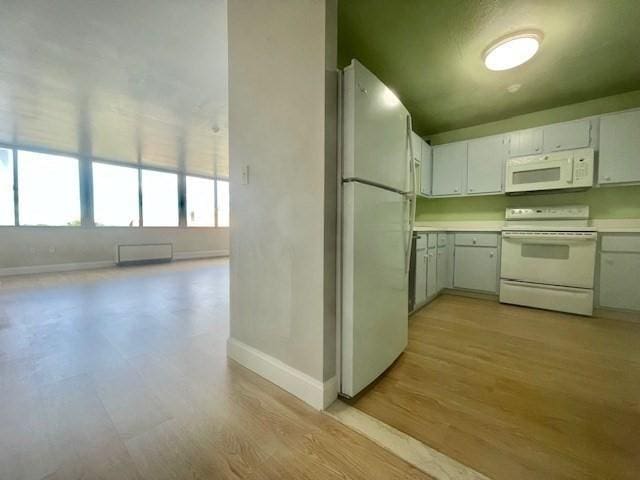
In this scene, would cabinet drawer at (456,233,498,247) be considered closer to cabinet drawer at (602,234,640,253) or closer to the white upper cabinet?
cabinet drawer at (602,234,640,253)

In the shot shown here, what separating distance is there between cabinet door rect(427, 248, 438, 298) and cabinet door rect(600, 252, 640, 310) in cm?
164

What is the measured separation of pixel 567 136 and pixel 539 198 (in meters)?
0.75

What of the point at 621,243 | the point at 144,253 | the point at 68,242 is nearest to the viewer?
the point at 621,243

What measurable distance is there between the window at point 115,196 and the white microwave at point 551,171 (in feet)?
24.3

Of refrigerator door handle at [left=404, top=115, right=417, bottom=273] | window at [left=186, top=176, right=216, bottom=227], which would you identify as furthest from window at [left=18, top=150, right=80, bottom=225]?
refrigerator door handle at [left=404, top=115, right=417, bottom=273]

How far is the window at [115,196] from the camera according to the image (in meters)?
5.35

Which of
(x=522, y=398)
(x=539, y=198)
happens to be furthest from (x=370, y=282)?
(x=539, y=198)

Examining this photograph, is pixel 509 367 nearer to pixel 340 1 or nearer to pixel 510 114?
pixel 340 1

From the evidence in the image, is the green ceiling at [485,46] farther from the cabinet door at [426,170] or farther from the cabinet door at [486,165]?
the cabinet door at [426,170]

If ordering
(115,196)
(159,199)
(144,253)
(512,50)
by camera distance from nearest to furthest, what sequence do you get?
(512,50) < (115,196) < (144,253) < (159,199)

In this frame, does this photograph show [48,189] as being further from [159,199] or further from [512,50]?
[512,50]

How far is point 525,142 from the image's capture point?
3068mm

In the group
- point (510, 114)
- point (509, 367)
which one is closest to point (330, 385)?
point (509, 367)

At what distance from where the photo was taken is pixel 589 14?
1697 millimetres
